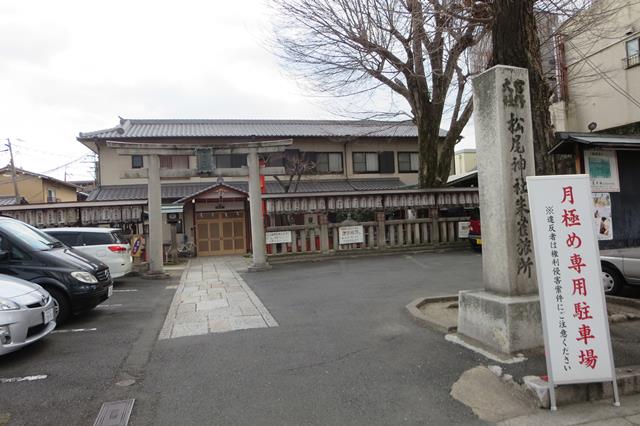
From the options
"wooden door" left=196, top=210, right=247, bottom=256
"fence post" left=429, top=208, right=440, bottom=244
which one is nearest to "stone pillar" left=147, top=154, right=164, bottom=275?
"wooden door" left=196, top=210, right=247, bottom=256

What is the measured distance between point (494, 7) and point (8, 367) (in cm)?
804

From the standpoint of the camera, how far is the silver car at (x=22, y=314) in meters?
4.91

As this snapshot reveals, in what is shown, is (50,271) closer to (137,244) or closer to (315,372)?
(315,372)

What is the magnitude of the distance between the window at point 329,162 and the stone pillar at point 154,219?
39.9 ft

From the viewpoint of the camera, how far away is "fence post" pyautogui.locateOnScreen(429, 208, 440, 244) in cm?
1759

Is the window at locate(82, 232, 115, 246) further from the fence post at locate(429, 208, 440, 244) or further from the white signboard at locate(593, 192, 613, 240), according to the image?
the fence post at locate(429, 208, 440, 244)

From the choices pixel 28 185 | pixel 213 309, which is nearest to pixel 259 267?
pixel 213 309

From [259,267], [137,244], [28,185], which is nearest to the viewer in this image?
[259,267]

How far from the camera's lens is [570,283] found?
407 centimetres

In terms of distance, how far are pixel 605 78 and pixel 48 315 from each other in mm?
22287

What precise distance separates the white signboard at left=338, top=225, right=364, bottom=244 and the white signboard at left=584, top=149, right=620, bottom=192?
10.1 meters

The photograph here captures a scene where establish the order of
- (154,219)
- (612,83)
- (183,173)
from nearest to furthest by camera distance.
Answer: (154,219) → (183,173) → (612,83)

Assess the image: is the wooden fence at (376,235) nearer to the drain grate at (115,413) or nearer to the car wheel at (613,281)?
the car wheel at (613,281)

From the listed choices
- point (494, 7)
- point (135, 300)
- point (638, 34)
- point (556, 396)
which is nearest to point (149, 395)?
point (556, 396)
